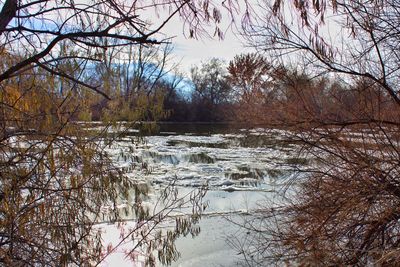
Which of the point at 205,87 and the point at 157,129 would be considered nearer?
the point at 157,129

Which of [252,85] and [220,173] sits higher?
[252,85]

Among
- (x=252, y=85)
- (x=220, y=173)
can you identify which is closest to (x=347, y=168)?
(x=252, y=85)

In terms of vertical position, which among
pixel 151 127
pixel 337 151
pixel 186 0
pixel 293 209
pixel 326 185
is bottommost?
pixel 293 209

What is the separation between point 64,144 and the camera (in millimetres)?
2314

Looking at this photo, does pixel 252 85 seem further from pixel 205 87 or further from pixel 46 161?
pixel 205 87

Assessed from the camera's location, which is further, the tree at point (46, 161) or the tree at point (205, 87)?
the tree at point (205, 87)

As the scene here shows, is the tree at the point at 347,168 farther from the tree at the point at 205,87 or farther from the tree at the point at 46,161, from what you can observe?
the tree at the point at 205,87

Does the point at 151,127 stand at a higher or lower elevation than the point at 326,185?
higher

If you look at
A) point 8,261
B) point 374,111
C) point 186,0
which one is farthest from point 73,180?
point 374,111

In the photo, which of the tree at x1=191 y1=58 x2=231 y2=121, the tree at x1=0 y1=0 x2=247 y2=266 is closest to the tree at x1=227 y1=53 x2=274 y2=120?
the tree at x1=0 y1=0 x2=247 y2=266

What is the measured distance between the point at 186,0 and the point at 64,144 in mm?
1259

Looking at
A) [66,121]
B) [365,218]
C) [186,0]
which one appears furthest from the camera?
[365,218]

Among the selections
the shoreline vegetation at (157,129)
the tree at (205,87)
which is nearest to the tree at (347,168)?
the shoreline vegetation at (157,129)

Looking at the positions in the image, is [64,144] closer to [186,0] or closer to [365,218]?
[186,0]
